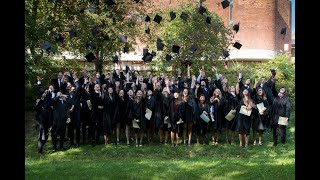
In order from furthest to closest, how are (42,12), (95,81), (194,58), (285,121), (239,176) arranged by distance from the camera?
(194,58) < (42,12) < (95,81) < (285,121) < (239,176)

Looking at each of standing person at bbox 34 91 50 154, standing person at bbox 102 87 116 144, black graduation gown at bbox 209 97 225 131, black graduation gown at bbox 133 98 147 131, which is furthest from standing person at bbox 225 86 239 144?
standing person at bbox 34 91 50 154

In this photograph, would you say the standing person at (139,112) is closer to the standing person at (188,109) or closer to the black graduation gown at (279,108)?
the standing person at (188,109)

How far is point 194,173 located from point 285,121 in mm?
4953

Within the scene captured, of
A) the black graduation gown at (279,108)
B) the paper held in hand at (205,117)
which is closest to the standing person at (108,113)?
the paper held in hand at (205,117)

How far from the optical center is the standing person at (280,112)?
38.0 ft

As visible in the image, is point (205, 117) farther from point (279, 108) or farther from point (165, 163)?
point (165, 163)

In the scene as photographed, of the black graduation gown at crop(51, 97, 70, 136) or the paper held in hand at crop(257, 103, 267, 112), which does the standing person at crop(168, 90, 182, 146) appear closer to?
the paper held in hand at crop(257, 103, 267, 112)

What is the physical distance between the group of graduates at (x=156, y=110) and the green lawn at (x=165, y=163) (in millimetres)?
511

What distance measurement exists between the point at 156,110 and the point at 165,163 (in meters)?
3.48

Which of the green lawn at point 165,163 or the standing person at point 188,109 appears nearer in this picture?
the green lawn at point 165,163
